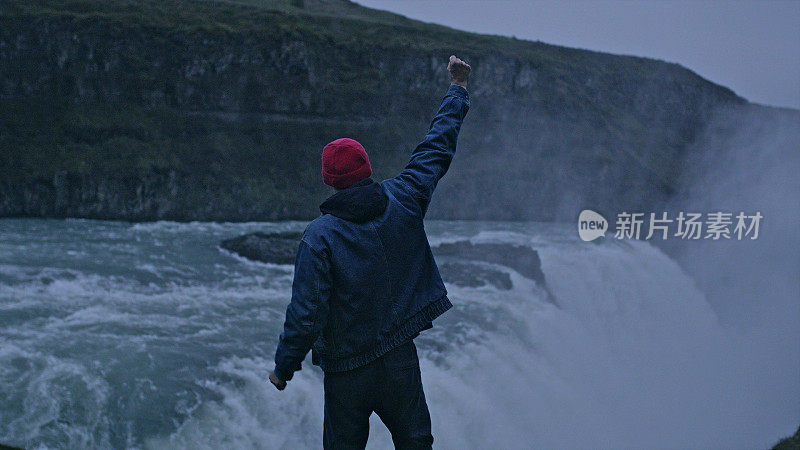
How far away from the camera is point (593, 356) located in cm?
1593

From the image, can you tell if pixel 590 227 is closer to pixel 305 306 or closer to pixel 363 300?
pixel 363 300

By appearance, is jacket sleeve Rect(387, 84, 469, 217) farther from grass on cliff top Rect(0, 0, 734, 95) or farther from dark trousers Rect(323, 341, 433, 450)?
grass on cliff top Rect(0, 0, 734, 95)

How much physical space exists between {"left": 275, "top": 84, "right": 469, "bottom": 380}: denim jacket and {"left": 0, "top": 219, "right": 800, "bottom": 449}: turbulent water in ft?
18.6

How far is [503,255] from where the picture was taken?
79.7 feet

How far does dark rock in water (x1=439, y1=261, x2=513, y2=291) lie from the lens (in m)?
19.1

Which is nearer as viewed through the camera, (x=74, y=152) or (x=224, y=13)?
(x=74, y=152)

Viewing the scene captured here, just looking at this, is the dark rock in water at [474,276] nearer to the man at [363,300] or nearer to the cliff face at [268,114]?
the man at [363,300]

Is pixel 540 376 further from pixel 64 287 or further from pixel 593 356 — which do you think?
pixel 64 287

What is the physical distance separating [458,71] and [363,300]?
4.50 ft

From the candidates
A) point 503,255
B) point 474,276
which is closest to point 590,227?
point 503,255

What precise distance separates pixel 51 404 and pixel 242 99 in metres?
45.3

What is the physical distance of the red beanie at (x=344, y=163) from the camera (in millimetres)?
3029

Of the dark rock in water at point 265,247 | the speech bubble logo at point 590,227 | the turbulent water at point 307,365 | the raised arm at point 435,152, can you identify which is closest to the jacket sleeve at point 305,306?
Answer: the raised arm at point 435,152

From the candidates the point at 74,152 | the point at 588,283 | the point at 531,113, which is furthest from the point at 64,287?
the point at 531,113
